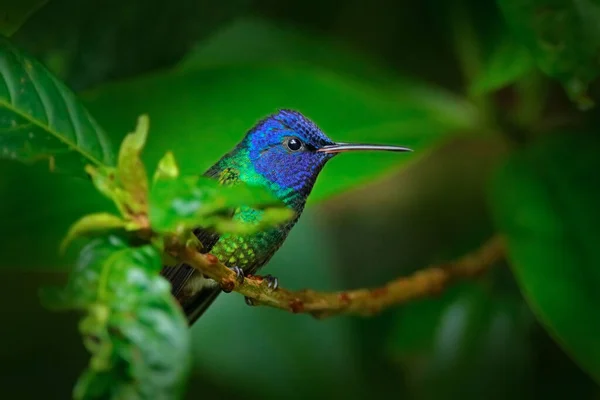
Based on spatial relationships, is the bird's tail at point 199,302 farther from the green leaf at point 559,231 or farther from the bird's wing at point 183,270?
the green leaf at point 559,231

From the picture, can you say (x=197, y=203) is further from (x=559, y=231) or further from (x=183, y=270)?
(x=559, y=231)

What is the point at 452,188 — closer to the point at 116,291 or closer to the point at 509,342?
the point at 509,342

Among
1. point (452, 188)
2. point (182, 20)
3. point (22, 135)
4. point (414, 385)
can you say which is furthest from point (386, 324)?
point (22, 135)

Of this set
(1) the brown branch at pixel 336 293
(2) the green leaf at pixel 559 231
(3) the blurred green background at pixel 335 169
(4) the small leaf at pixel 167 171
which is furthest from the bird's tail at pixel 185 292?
(2) the green leaf at pixel 559 231

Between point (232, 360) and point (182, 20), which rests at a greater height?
point (182, 20)

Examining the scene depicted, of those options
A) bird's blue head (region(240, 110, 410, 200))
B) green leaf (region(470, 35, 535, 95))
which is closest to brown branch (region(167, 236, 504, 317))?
bird's blue head (region(240, 110, 410, 200))

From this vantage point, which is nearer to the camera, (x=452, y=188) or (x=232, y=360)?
(x=232, y=360)
